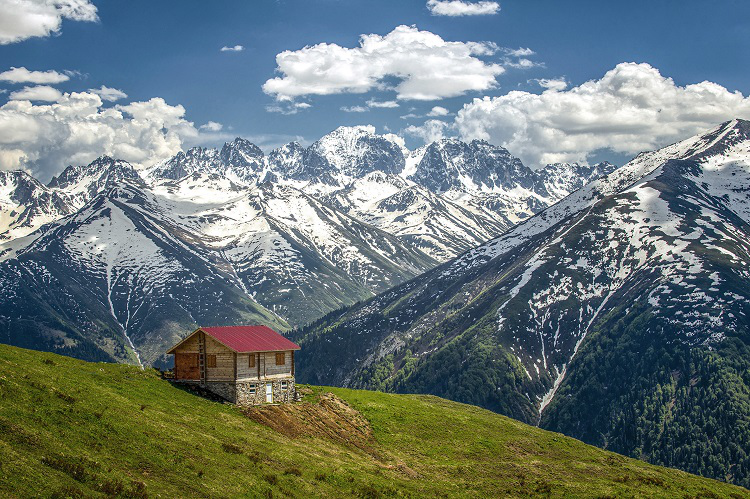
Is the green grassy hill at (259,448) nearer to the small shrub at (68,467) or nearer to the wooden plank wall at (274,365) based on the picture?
the small shrub at (68,467)

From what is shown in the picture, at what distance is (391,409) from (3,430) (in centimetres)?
5506

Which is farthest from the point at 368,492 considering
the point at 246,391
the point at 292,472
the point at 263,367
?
the point at 263,367

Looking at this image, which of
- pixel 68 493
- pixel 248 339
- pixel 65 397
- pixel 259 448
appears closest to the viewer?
pixel 68 493

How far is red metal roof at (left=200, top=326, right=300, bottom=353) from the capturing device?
8169 cm

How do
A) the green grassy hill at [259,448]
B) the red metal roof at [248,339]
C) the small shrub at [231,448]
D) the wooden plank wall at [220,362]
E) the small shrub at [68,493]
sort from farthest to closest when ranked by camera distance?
the red metal roof at [248,339], the wooden plank wall at [220,362], the small shrub at [231,448], the green grassy hill at [259,448], the small shrub at [68,493]

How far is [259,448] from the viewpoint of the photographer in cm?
6288

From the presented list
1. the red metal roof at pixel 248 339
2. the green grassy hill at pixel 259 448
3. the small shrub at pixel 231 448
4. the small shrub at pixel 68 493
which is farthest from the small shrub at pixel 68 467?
the red metal roof at pixel 248 339

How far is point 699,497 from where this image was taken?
74000mm

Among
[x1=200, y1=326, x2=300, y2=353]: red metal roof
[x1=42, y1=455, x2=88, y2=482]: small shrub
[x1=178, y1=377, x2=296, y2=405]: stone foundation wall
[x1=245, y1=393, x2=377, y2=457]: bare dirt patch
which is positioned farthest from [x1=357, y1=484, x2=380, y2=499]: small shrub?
[x1=178, y1=377, x2=296, y2=405]: stone foundation wall

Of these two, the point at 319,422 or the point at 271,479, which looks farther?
the point at 319,422

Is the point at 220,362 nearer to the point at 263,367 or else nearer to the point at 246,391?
the point at 246,391

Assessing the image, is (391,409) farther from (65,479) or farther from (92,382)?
(65,479)

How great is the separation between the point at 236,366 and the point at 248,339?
5576mm

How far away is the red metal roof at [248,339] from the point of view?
8169cm
